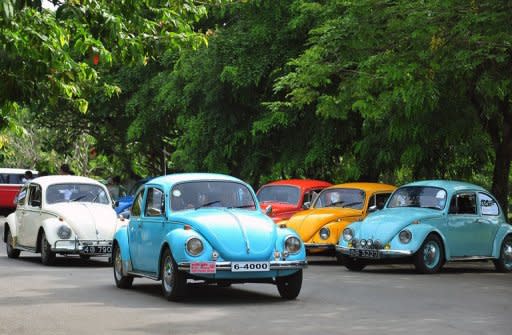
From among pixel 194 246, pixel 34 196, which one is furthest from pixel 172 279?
pixel 34 196

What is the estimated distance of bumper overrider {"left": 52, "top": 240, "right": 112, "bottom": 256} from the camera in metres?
21.6

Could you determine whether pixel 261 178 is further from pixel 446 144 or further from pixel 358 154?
pixel 446 144

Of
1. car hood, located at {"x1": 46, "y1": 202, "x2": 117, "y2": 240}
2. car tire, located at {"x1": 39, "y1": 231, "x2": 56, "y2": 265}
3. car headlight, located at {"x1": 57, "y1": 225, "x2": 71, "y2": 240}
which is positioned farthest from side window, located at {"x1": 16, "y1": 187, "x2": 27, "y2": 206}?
car headlight, located at {"x1": 57, "y1": 225, "x2": 71, "y2": 240}

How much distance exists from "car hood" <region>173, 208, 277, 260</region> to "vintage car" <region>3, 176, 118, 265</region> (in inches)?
269

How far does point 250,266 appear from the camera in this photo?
1459 cm

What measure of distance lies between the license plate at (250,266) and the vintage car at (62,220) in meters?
7.63

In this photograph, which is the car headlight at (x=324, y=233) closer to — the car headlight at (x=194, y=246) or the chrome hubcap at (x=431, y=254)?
the chrome hubcap at (x=431, y=254)

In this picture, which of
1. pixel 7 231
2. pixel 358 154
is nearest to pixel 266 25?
pixel 358 154

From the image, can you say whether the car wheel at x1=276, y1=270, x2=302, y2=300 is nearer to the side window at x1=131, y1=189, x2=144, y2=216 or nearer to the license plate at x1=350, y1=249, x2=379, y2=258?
the side window at x1=131, y1=189, x2=144, y2=216

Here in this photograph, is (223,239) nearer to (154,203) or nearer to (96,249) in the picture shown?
(154,203)

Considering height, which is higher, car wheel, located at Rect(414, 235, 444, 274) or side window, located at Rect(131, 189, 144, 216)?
side window, located at Rect(131, 189, 144, 216)

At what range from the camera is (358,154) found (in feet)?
99.9

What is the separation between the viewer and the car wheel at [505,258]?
71.4 ft

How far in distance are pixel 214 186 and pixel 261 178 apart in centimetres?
1930
